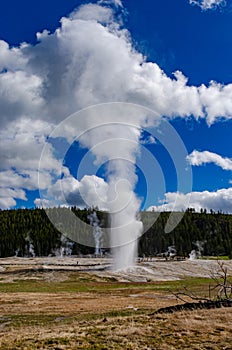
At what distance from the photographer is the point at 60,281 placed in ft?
268

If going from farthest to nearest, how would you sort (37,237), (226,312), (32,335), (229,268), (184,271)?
(37,237), (229,268), (184,271), (226,312), (32,335)

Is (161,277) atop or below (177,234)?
below

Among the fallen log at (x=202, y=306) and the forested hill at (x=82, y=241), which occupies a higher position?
the forested hill at (x=82, y=241)

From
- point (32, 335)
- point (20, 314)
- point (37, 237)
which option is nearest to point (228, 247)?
point (37, 237)

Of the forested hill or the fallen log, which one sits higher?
the forested hill

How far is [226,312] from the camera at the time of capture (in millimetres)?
23656

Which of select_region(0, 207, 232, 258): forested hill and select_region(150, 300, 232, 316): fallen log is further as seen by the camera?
select_region(0, 207, 232, 258): forested hill

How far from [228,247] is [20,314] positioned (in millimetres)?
159411

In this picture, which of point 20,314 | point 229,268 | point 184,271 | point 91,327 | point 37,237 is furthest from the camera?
point 37,237

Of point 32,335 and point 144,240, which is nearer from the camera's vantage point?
Result: point 32,335

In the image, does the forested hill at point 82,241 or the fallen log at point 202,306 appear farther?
the forested hill at point 82,241

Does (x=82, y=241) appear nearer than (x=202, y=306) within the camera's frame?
No

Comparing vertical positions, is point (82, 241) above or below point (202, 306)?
above

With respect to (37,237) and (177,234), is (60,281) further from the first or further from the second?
(177,234)
